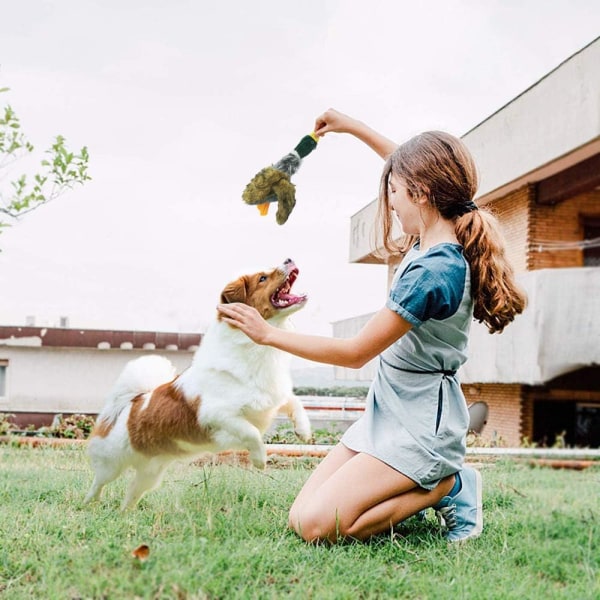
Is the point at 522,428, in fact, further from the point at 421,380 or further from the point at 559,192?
the point at 421,380

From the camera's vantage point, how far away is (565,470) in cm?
569

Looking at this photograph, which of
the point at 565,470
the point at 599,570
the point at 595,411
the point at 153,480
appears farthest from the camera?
the point at 595,411

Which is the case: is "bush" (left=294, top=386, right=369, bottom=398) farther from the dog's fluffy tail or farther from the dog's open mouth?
the dog's open mouth

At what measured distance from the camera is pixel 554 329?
1044 cm

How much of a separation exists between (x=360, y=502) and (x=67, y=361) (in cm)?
854

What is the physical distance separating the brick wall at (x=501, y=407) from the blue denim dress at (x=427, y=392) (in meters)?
9.70

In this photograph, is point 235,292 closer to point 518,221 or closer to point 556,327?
point 556,327

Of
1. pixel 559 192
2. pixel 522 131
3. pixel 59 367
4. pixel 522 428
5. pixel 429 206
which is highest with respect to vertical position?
pixel 522 131

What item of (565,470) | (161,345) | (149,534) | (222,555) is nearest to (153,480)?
(149,534)

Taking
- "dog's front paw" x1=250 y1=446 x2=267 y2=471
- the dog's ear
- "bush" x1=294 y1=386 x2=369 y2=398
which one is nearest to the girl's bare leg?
"dog's front paw" x1=250 y1=446 x2=267 y2=471

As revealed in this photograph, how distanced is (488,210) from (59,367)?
873 centimetres

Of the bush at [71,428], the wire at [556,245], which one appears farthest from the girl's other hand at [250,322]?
the wire at [556,245]

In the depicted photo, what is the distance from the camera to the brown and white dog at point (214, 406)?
3.02 m

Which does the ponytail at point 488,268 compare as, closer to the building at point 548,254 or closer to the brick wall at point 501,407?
the building at point 548,254
